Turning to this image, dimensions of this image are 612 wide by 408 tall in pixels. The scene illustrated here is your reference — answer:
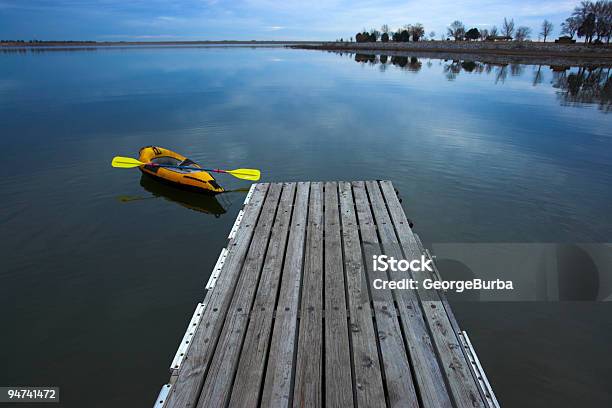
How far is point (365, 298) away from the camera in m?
5.05

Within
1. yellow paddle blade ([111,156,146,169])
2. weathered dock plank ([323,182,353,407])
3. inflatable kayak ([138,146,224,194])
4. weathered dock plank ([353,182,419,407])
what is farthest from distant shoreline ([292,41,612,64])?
weathered dock plank ([353,182,419,407])

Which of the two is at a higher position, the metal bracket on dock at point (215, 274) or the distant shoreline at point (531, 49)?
the distant shoreline at point (531, 49)

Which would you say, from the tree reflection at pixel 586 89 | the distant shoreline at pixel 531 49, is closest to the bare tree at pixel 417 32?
the distant shoreline at pixel 531 49

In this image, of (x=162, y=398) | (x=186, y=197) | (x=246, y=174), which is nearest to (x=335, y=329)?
(x=162, y=398)

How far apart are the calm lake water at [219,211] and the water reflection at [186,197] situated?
0.26 feet

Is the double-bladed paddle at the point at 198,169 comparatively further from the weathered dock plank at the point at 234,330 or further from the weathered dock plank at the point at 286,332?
the weathered dock plank at the point at 286,332

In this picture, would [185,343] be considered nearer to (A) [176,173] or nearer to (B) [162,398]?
(B) [162,398]

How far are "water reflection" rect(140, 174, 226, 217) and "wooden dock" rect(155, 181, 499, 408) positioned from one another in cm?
448

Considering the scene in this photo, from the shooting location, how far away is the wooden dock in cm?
363

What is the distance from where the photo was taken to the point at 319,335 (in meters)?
4.39

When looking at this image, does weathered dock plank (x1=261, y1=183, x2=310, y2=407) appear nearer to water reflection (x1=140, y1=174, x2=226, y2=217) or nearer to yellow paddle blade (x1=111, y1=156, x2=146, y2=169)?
water reflection (x1=140, y1=174, x2=226, y2=217)

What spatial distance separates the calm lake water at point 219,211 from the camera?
5691 millimetres

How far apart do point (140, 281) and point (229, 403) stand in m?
5.10

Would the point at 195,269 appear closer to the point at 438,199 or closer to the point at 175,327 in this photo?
the point at 175,327
